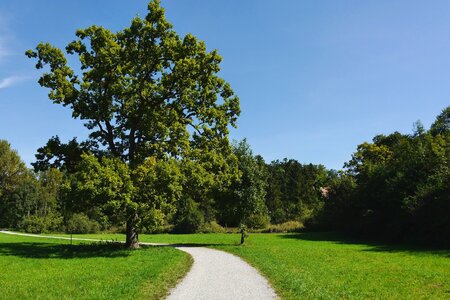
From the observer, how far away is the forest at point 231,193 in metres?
24.6

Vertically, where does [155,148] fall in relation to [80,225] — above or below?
above

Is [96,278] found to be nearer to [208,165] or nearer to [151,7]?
[208,165]

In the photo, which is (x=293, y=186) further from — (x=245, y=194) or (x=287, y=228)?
(x=245, y=194)

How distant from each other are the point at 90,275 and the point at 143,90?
15409mm

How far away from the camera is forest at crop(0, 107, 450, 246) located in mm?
24578

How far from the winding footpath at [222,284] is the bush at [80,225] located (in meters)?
58.3

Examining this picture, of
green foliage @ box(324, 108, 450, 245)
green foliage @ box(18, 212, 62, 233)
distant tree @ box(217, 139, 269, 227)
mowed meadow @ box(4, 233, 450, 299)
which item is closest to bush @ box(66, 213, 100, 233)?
green foliage @ box(18, 212, 62, 233)

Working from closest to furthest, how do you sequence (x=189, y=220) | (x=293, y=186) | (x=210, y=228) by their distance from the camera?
(x=189, y=220) < (x=210, y=228) < (x=293, y=186)

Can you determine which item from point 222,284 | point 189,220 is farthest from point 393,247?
point 189,220

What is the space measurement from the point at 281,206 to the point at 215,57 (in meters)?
72.2

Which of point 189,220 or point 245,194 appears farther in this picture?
point 189,220

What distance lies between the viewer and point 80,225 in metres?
73.4

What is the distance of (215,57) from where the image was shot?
2852 centimetres

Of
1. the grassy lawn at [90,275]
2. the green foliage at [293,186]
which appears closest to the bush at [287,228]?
the green foliage at [293,186]
